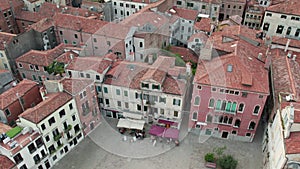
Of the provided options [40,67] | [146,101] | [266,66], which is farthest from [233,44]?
[40,67]

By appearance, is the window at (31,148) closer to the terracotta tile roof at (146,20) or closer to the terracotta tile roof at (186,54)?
the terracotta tile roof at (146,20)

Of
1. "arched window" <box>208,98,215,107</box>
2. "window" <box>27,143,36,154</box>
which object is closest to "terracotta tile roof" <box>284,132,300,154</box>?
"arched window" <box>208,98,215,107</box>

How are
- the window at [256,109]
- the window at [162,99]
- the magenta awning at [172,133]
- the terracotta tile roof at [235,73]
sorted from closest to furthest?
the terracotta tile roof at [235,73] < the window at [256,109] < the window at [162,99] < the magenta awning at [172,133]

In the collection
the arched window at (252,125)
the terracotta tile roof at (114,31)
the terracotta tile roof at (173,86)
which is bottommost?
the arched window at (252,125)

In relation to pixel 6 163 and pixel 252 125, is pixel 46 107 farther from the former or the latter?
pixel 252 125

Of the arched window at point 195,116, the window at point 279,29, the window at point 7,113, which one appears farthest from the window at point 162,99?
the window at point 279,29

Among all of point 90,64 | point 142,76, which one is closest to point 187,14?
point 142,76
